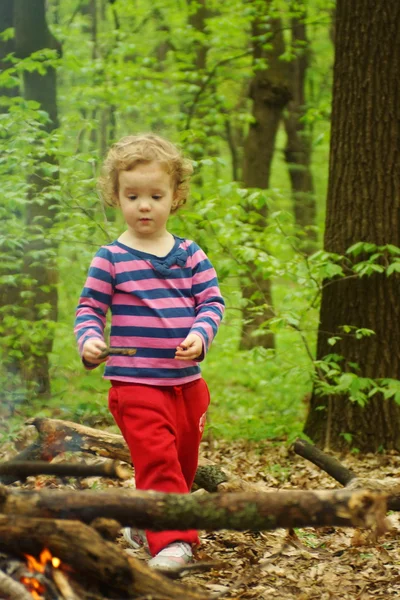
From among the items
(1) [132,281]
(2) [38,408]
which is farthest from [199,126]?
(1) [132,281]

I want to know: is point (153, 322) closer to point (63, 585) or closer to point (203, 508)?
point (203, 508)

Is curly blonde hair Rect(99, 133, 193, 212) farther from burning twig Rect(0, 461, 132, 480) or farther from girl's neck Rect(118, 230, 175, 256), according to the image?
burning twig Rect(0, 461, 132, 480)

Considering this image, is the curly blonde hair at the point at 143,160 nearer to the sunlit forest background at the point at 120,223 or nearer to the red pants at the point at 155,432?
the red pants at the point at 155,432

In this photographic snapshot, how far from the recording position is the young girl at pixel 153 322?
3.28 m

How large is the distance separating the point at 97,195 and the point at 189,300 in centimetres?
360

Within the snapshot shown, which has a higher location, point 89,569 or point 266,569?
point 89,569

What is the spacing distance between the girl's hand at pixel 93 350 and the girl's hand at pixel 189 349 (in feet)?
1.11

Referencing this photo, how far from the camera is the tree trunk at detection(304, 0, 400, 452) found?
6.37m

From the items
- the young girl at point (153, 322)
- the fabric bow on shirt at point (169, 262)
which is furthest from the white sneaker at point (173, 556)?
the fabric bow on shirt at point (169, 262)

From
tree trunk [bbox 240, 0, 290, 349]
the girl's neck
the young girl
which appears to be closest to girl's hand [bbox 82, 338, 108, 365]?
the young girl

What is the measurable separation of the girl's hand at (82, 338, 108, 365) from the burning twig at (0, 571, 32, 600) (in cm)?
99

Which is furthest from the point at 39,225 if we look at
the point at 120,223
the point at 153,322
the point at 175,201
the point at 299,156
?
the point at 299,156

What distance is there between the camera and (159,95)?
11086mm

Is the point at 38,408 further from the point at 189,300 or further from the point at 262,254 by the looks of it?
the point at 189,300
